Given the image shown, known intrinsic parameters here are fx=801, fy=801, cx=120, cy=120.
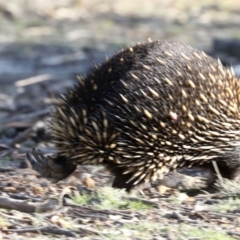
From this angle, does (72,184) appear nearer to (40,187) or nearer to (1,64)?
(40,187)

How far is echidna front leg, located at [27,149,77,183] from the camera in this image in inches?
216

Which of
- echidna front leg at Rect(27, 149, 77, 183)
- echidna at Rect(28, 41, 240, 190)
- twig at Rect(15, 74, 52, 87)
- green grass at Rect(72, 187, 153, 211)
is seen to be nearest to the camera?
green grass at Rect(72, 187, 153, 211)

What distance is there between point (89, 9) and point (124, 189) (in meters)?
11.0

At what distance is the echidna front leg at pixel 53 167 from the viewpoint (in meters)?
5.50

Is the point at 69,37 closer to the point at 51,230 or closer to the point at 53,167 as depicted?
the point at 53,167

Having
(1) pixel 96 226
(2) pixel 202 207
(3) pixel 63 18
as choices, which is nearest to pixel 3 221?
(1) pixel 96 226

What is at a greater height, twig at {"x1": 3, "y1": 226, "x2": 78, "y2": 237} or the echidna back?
the echidna back

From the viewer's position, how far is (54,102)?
8812mm

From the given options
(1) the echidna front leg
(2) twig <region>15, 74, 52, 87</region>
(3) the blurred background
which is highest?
(3) the blurred background

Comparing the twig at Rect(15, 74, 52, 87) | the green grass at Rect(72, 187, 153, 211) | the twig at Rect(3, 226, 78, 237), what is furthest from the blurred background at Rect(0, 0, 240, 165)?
the twig at Rect(3, 226, 78, 237)

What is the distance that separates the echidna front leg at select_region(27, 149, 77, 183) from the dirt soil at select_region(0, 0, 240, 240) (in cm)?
12

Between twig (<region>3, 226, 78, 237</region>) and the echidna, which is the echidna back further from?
twig (<region>3, 226, 78, 237</region>)

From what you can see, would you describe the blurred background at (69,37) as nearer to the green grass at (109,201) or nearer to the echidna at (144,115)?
the echidna at (144,115)

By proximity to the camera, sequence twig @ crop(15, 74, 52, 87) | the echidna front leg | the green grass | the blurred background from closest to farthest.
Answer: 1. the green grass
2. the echidna front leg
3. the blurred background
4. twig @ crop(15, 74, 52, 87)
